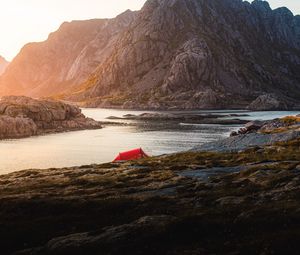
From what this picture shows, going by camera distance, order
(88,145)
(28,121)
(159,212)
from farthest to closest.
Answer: (28,121) < (88,145) < (159,212)

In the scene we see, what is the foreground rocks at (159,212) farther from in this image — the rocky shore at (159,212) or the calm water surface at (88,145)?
the calm water surface at (88,145)

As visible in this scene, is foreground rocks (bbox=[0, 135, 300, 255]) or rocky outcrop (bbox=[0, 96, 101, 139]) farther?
rocky outcrop (bbox=[0, 96, 101, 139])

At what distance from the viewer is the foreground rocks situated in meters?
26.7

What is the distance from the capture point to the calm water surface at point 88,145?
108 m

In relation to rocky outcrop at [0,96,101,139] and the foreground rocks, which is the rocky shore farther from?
rocky outcrop at [0,96,101,139]

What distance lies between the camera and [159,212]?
3334cm

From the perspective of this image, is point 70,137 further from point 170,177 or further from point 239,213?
point 239,213

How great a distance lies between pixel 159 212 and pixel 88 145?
10751cm

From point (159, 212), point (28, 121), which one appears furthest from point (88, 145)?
point (159, 212)

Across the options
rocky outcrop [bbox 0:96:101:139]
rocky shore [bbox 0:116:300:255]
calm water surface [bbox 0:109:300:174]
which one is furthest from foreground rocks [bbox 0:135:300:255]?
rocky outcrop [bbox 0:96:101:139]

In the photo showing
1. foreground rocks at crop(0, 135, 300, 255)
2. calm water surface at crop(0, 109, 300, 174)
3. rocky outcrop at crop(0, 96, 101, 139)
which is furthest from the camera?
rocky outcrop at crop(0, 96, 101, 139)

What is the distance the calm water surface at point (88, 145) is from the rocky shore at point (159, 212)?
5542cm

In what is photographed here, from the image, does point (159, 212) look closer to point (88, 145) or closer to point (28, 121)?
point (88, 145)

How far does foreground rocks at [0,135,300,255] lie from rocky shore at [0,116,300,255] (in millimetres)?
67
